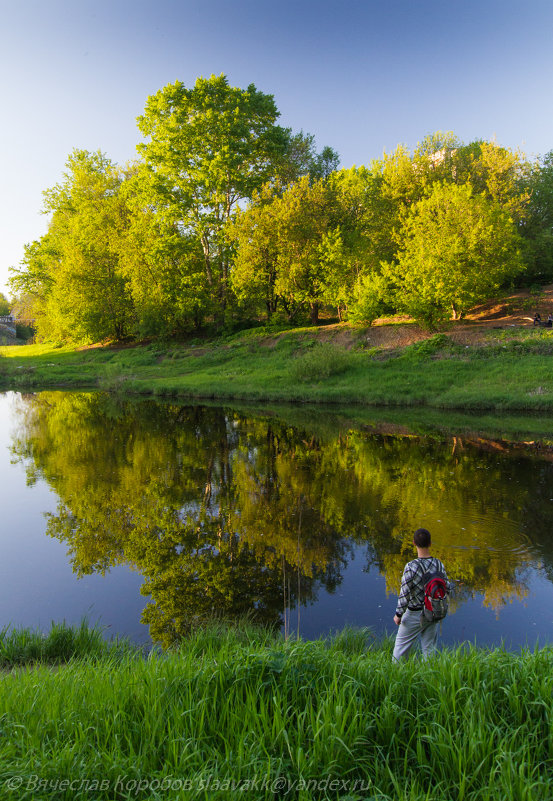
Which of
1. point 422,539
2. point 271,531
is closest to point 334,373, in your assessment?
point 271,531

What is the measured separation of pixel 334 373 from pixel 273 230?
14699 millimetres

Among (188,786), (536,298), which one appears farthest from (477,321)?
(188,786)

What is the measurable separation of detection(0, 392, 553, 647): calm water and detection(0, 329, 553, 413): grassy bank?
333 inches

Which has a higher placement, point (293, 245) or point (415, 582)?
point (293, 245)

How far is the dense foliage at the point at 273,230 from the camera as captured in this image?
110 ft

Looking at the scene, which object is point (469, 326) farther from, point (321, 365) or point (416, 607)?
point (416, 607)

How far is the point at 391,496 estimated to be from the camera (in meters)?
11.6

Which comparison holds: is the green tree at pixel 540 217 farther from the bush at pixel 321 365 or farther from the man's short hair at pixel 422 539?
the man's short hair at pixel 422 539

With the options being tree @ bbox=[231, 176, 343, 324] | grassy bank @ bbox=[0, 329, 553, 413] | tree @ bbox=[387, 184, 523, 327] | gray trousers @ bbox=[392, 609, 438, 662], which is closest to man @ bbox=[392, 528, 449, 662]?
gray trousers @ bbox=[392, 609, 438, 662]

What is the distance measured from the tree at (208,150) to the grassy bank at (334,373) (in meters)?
10.0

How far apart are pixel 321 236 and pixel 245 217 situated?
627cm

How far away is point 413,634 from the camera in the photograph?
5062 millimetres

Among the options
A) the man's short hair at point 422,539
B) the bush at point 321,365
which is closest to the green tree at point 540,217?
the bush at point 321,365

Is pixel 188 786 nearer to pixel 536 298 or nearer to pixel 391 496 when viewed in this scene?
pixel 391 496
